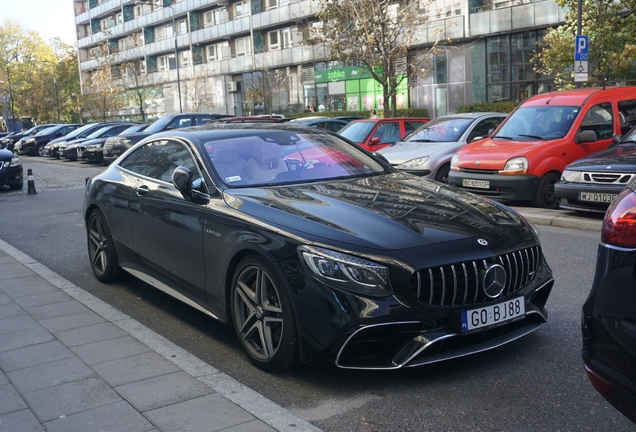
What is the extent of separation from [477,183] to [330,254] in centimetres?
→ 810

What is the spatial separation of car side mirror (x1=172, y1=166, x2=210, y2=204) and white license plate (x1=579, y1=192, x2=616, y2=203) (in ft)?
20.3

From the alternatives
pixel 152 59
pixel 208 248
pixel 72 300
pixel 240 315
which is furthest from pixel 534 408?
pixel 152 59

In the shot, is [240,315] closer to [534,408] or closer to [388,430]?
[388,430]

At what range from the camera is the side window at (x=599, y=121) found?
11.8 metres

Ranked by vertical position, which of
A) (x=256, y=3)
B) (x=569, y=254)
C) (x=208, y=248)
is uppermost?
(x=256, y=3)

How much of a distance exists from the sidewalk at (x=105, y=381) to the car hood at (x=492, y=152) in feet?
23.7

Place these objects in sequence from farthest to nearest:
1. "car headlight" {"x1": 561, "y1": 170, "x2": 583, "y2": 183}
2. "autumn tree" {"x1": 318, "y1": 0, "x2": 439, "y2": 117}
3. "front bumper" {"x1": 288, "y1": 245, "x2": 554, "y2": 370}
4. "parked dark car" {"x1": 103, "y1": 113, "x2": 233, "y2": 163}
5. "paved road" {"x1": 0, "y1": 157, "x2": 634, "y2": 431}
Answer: "autumn tree" {"x1": 318, "y1": 0, "x2": 439, "y2": 117} → "parked dark car" {"x1": 103, "y1": 113, "x2": 233, "y2": 163} → "car headlight" {"x1": 561, "y1": 170, "x2": 583, "y2": 183} → "front bumper" {"x1": 288, "y1": 245, "x2": 554, "y2": 370} → "paved road" {"x1": 0, "y1": 157, "x2": 634, "y2": 431}

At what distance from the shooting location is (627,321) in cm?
280

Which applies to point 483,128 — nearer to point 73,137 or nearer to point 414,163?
point 414,163

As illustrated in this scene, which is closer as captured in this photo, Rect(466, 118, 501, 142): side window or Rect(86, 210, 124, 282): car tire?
Rect(86, 210, 124, 282): car tire

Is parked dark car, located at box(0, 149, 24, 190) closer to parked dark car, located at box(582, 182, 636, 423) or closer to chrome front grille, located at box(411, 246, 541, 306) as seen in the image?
chrome front grille, located at box(411, 246, 541, 306)

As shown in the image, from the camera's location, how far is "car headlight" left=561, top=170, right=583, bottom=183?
9898 millimetres

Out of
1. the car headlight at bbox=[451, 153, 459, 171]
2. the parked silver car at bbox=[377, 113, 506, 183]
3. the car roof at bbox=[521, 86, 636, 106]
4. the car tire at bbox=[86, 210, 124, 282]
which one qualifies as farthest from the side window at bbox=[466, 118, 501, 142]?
the car tire at bbox=[86, 210, 124, 282]

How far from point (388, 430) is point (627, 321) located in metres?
1.33
